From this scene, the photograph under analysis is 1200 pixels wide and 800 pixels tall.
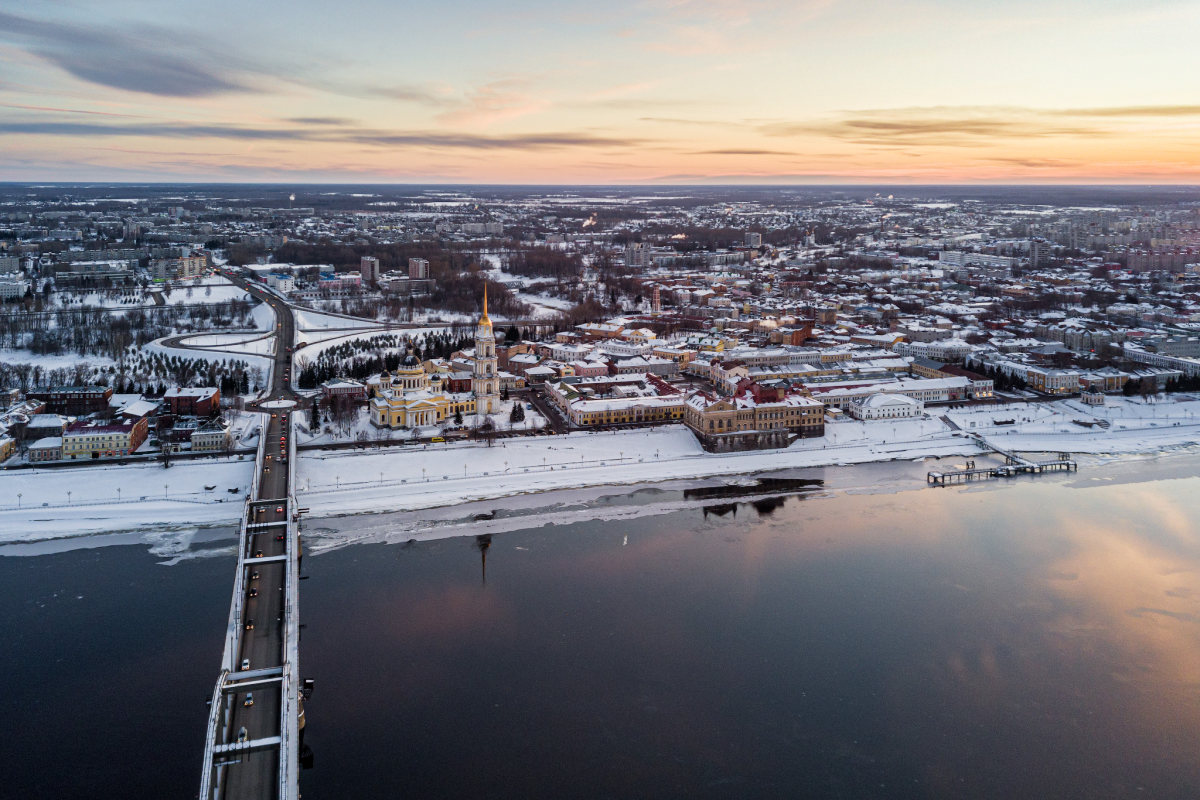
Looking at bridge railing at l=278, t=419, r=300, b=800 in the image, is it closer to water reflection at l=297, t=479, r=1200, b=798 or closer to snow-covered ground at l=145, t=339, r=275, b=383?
water reflection at l=297, t=479, r=1200, b=798

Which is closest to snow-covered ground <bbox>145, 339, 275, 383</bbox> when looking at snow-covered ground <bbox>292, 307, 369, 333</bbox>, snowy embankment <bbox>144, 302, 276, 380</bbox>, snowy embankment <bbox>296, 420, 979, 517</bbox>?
snowy embankment <bbox>144, 302, 276, 380</bbox>

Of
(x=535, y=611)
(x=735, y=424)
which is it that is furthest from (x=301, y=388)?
(x=535, y=611)

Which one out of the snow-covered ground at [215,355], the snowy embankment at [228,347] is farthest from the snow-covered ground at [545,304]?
the snow-covered ground at [215,355]

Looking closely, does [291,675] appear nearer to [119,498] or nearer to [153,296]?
[119,498]

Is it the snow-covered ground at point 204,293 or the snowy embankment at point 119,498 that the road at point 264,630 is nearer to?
the snowy embankment at point 119,498

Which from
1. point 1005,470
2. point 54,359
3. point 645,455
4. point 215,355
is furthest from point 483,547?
point 54,359

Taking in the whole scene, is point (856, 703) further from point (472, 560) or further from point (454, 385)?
point (454, 385)
